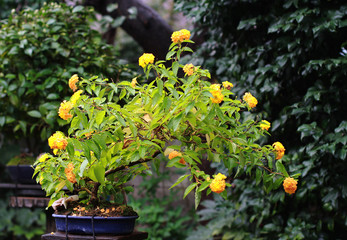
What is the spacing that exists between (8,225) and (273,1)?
386cm

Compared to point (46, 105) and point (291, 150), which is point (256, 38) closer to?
point (291, 150)

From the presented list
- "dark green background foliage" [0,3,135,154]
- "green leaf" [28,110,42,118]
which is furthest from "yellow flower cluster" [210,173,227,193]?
"green leaf" [28,110,42,118]

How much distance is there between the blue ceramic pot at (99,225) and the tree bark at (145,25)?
2.22m

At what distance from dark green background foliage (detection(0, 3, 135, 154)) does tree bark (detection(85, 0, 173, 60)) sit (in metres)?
0.96

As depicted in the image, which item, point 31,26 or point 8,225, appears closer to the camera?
point 31,26

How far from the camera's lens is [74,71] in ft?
7.41

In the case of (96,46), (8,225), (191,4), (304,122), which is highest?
(191,4)

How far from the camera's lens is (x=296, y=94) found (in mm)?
2301

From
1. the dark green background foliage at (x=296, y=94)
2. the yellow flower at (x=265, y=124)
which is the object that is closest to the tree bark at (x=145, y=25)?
the dark green background foliage at (x=296, y=94)

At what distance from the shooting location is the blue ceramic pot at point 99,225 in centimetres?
128

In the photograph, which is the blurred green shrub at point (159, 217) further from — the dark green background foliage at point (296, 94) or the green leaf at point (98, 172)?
the green leaf at point (98, 172)

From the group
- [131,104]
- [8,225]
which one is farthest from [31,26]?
[8,225]

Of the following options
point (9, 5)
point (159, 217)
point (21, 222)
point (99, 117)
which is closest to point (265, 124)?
point (99, 117)

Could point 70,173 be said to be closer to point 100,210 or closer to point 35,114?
point 100,210
